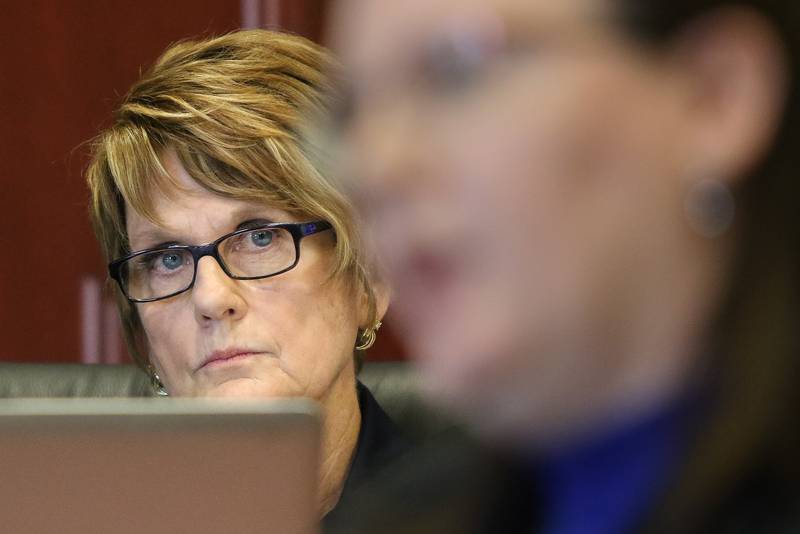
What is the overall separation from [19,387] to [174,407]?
1186 millimetres

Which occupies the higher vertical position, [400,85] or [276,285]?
[400,85]

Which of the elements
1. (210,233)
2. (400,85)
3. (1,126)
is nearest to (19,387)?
(210,233)

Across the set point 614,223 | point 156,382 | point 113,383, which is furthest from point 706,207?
point 113,383

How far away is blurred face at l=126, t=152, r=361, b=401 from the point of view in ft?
4.12

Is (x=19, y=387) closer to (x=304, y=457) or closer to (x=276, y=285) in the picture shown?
(x=276, y=285)

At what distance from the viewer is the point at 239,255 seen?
130 cm

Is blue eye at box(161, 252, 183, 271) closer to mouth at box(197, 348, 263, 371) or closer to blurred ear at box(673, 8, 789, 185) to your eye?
mouth at box(197, 348, 263, 371)

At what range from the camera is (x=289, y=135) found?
127 centimetres

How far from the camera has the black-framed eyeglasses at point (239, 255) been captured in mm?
1279

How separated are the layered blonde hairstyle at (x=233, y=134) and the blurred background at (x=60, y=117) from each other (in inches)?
37.5

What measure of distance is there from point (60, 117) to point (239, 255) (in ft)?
3.80

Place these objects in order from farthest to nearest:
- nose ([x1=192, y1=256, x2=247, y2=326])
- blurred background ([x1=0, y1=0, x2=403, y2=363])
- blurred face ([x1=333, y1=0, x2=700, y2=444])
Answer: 1. blurred background ([x1=0, y1=0, x2=403, y2=363])
2. nose ([x1=192, y1=256, x2=247, y2=326])
3. blurred face ([x1=333, y1=0, x2=700, y2=444])

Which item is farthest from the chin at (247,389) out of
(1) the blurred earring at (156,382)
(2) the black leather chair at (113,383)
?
(2) the black leather chair at (113,383)

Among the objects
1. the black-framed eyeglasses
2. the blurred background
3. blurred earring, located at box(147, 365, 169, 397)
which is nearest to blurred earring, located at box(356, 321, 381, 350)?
the black-framed eyeglasses
